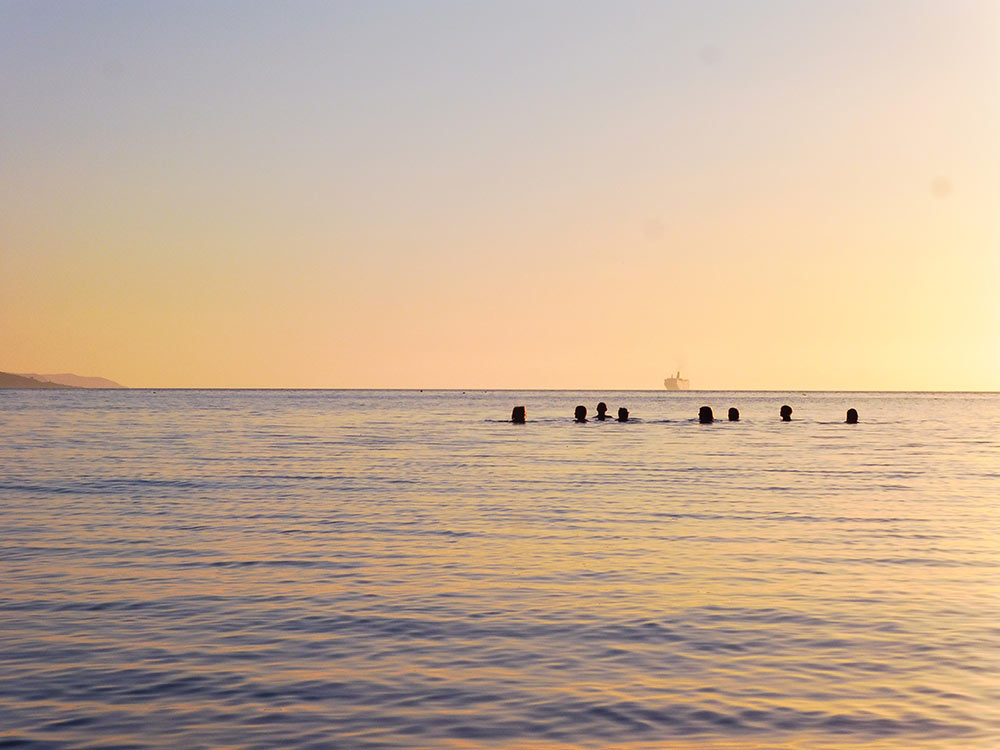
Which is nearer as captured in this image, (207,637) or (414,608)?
(207,637)

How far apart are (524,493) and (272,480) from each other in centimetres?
842

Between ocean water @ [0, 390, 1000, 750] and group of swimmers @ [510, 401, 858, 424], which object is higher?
group of swimmers @ [510, 401, 858, 424]

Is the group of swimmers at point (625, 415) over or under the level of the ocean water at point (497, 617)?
over

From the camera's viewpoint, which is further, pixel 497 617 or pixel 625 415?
pixel 625 415

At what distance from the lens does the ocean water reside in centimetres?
845

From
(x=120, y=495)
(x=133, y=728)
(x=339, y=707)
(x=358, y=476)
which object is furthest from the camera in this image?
(x=358, y=476)

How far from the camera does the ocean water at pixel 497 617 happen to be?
27.7 feet

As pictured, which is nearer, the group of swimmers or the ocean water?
the ocean water

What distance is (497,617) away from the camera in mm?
12438

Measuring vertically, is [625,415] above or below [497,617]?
above

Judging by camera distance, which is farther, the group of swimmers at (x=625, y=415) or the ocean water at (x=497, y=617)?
A: the group of swimmers at (x=625, y=415)

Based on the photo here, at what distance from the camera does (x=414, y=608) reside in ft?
42.5

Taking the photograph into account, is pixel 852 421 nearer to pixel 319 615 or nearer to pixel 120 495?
pixel 120 495

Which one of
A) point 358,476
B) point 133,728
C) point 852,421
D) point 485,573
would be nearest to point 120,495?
point 358,476
